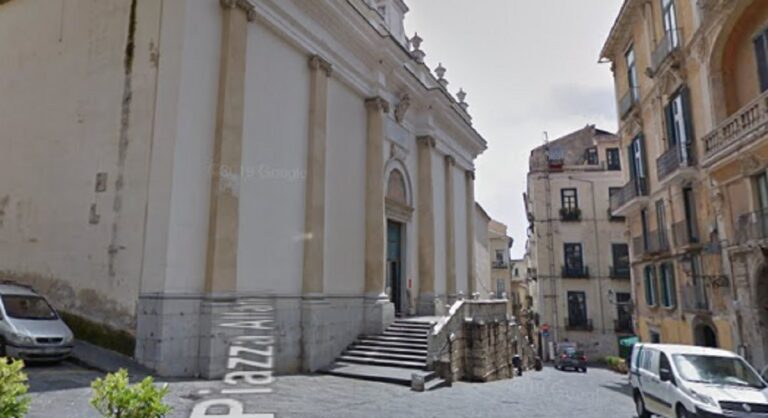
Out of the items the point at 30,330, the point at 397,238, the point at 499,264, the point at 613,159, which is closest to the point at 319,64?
the point at 397,238

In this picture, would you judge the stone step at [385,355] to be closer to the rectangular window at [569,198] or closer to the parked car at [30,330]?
the parked car at [30,330]

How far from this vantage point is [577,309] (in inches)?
1336

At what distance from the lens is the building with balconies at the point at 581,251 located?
33.4 metres

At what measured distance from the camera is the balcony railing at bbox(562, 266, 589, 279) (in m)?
34.1

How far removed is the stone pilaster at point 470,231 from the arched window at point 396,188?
6.76 metres

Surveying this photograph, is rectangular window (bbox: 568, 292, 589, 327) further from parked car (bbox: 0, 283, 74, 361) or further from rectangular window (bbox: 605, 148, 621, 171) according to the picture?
parked car (bbox: 0, 283, 74, 361)

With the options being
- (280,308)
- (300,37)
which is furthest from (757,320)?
(300,37)

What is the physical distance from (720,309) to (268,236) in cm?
1251

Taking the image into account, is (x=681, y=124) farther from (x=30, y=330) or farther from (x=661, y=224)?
(x=30, y=330)

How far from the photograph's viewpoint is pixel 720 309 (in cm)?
1439

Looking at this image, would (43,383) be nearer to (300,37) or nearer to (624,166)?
(300,37)

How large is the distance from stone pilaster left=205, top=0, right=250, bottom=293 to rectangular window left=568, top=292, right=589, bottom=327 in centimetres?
2802

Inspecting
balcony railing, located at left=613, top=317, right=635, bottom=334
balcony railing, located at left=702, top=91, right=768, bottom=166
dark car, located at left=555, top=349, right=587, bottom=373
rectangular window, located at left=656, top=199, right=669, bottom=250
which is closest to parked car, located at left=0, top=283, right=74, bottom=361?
balcony railing, located at left=702, top=91, right=768, bottom=166

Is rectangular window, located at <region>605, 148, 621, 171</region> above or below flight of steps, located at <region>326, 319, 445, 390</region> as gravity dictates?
above
